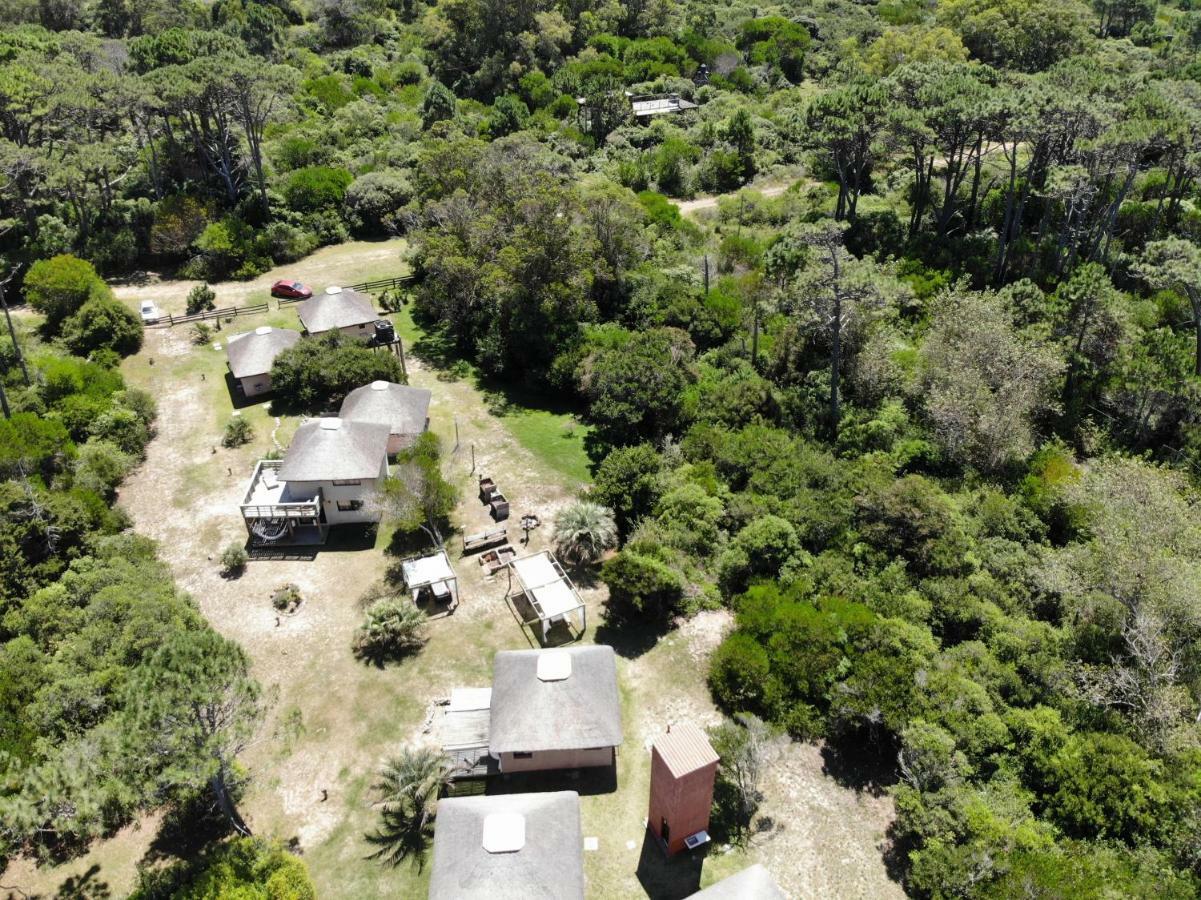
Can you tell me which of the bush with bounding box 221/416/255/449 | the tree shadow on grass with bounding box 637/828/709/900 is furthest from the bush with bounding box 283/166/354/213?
the tree shadow on grass with bounding box 637/828/709/900

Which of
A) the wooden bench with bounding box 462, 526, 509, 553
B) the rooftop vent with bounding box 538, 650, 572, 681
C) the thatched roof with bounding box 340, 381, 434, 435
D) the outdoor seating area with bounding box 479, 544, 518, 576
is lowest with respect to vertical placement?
the outdoor seating area with bounding box 479, 544, 518, 576

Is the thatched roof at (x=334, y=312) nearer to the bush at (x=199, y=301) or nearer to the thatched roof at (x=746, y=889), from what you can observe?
the bush at (x=199, y=301)

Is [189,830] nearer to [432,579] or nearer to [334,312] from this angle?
[432,579]

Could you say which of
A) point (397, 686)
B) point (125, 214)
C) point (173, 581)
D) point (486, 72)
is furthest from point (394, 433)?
point (486, 72)

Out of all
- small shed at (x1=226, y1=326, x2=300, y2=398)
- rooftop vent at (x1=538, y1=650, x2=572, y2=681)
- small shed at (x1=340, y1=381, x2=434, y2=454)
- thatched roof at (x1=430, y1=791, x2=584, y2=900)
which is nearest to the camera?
thatched roof at (x1=430, y1=791, x2=584, y2=900)

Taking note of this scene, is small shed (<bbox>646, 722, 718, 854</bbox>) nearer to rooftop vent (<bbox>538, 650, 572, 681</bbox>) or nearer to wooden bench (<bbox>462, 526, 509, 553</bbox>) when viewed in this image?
rooftop vent (<bbox>538, 650, 572, 681</bbox>)

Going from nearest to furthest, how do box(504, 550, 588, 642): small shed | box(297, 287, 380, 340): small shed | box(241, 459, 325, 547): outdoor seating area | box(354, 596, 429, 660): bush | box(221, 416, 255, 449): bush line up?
box(354, 596, 429, 660): bush
box(504, 550, 588, 642): small shed
box(241, 459, 325, 547): outdoor seating area
box(221, 416, 255, 449): bush
box(297, 287, 380, 340): small shed

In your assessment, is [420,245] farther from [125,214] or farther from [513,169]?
[125,214]

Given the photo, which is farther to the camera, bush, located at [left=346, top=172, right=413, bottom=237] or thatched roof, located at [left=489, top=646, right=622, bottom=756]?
bush, located at [left=346, top=172, right=413, bottom=237]
